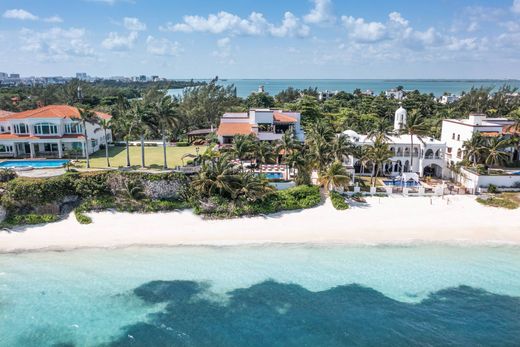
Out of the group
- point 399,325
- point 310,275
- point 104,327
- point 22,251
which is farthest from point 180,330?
point 22,251

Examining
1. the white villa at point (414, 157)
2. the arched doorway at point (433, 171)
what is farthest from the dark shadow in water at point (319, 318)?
the arched doorway at point (433, 171)

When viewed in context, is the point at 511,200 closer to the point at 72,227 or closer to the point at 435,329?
the point at 435,329

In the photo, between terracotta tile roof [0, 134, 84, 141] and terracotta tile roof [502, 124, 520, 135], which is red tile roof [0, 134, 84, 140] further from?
terracotta tile roof [502, 124, 520, 135]

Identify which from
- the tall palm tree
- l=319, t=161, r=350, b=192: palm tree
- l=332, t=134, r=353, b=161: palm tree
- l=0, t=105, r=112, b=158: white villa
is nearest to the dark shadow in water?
l=319, t=161, r=350, b=192: palm tree

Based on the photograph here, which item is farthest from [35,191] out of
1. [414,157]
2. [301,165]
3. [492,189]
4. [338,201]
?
[492,189]

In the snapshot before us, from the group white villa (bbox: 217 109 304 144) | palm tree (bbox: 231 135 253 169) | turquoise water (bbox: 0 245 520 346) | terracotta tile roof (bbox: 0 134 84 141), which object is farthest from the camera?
white villa (bbox: 217 109 304 144)

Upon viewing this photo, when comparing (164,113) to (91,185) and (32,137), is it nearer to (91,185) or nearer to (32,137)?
(91,185)
